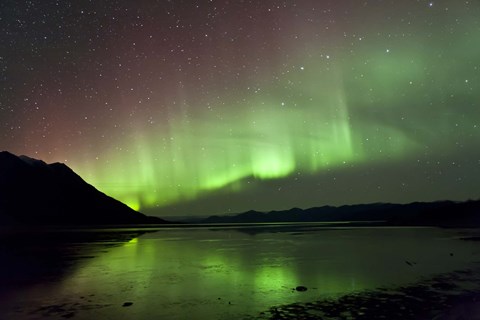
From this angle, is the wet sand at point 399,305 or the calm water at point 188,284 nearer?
the wet sand at point 399,305

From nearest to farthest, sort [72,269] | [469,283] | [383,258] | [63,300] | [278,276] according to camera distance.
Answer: [63,300] < [469,283] < [278,276] < [72,269] < [383,258]

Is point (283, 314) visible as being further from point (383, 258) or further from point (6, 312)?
point (383, 258)

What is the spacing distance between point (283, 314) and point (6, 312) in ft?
36.7

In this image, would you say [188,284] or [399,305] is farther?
[188,284]

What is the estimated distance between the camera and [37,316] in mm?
16047

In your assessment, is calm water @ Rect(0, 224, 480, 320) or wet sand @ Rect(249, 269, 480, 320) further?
calm water @ Rect(0, 224, 480, 320)

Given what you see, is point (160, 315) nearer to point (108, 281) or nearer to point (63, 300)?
point (63, 300)

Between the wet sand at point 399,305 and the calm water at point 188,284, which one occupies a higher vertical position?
the calm water at point 188,284

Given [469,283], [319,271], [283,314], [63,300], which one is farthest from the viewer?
[319,271]

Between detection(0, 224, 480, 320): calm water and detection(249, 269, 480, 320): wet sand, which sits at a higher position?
detection(0, 224, 480, 320): calm water

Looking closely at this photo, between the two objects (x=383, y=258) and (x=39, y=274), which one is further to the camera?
(x=383, y=258)

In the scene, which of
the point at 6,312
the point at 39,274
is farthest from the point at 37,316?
the point at 39,274

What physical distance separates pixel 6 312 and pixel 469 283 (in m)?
22.5

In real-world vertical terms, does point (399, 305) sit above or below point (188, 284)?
below
